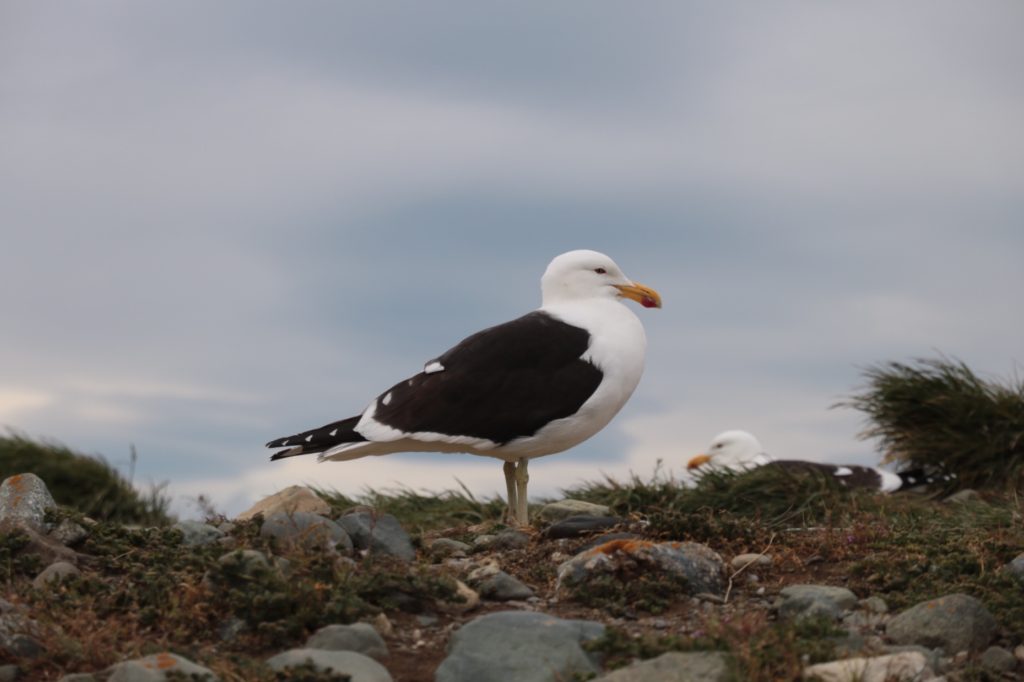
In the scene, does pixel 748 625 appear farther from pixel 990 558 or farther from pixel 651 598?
pixel 990 558

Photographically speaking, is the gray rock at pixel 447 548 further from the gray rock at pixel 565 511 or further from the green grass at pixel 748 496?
the green grass at pixel 748 496

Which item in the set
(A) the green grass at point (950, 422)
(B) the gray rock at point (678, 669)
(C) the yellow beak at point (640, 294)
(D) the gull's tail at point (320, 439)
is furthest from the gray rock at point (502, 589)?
(A) the green grass at point (950, 422)

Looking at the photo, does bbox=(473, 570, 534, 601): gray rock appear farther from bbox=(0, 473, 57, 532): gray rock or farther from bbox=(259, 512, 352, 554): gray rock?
bbox=(0, 473, 57, 532): gray rock

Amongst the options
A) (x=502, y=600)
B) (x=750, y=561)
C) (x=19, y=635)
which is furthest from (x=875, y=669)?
(x=19, y=635)

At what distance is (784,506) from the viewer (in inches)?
478

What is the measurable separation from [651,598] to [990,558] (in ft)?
7.24

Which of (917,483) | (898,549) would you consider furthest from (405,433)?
(917,483)

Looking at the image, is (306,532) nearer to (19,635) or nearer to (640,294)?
(19,635)

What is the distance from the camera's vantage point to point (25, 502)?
818 centimetres

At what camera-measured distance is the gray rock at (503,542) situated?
8.36 meters

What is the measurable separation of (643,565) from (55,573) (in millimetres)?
3235

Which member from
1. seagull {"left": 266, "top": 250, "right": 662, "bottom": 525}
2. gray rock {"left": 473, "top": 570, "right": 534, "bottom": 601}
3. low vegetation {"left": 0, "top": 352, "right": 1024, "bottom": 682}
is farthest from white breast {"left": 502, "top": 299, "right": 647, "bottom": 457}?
→ gray rock {"left": 473, "top": 570, "right": 534, "bottom": 601}

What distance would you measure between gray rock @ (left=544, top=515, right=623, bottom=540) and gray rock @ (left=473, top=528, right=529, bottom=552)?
162 mm

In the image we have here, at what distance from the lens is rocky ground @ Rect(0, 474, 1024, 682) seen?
19.1 ft
